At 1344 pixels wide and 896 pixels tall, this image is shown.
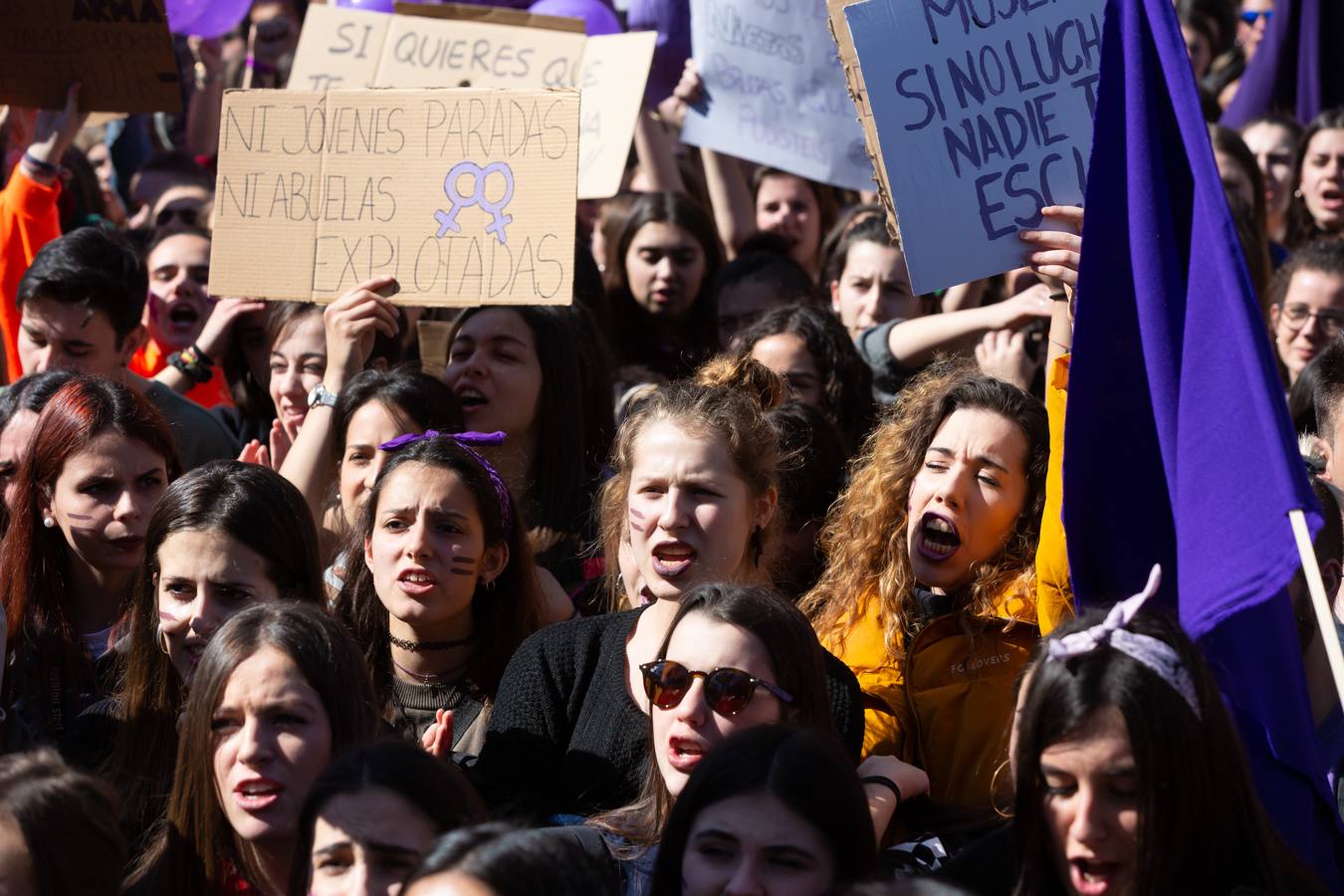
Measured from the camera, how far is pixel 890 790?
3.43 m

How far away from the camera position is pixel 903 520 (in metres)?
4.48

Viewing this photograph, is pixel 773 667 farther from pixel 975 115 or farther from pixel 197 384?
pixel 197 384

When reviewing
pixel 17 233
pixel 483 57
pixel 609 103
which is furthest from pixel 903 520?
pixel 17 233

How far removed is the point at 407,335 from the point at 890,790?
3048mm

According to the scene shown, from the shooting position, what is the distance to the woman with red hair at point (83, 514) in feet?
14.3

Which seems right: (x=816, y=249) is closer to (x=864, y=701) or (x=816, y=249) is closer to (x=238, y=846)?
→ (x=864, y=701)

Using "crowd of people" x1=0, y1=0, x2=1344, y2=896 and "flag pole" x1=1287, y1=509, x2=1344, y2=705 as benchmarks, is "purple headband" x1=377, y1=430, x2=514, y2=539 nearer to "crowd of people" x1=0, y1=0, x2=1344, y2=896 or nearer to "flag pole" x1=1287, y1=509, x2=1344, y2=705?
"crowd of people" x1=0, y1=0, x2=1344, y2=896

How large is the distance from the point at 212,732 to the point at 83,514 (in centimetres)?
123

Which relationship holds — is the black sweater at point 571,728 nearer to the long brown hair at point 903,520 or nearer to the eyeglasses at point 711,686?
the eyeglasses at point 711,686

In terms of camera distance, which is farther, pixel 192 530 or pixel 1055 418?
pixel 192 530

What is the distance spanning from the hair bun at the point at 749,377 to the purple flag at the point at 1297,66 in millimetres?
3920

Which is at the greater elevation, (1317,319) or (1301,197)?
(1301,197)

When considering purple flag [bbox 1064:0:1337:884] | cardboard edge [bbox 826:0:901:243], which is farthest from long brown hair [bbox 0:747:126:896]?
cardboard edge [bbox 826:0:901:243]

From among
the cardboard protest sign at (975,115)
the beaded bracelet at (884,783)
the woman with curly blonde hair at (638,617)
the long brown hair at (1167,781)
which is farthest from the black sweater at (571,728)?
the cardboard protest sign at (975,115)
